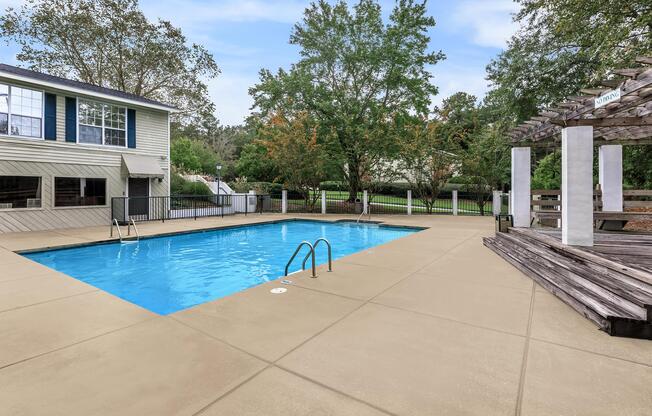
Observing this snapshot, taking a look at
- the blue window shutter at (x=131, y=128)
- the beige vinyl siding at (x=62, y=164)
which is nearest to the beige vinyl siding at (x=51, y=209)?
the beige vinyl siding at (x=62, y=164)

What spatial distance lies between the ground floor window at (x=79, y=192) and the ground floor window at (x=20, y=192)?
1.70 ft

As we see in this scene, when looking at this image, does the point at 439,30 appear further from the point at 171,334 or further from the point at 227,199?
the point at 171,334

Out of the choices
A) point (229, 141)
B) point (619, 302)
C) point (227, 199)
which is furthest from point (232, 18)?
point (229, 141)

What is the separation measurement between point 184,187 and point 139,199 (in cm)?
513

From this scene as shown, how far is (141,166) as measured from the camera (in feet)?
44.5

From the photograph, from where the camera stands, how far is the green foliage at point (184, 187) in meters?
18.6

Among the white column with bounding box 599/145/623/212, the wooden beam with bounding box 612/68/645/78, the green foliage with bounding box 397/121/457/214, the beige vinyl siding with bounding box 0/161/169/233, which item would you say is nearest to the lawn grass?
the green foliage with bounding box 397/121/457/214

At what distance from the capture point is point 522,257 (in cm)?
579

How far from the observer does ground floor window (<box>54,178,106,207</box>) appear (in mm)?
11680

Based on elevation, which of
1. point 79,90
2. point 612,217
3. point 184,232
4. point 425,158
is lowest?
point 184,232

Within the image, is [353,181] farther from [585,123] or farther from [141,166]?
[585,123]

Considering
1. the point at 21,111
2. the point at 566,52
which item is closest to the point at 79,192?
the point at 21,111

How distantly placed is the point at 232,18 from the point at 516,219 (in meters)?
12.6

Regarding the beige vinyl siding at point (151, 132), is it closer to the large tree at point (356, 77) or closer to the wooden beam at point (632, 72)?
the large tree at point (356, 77)
